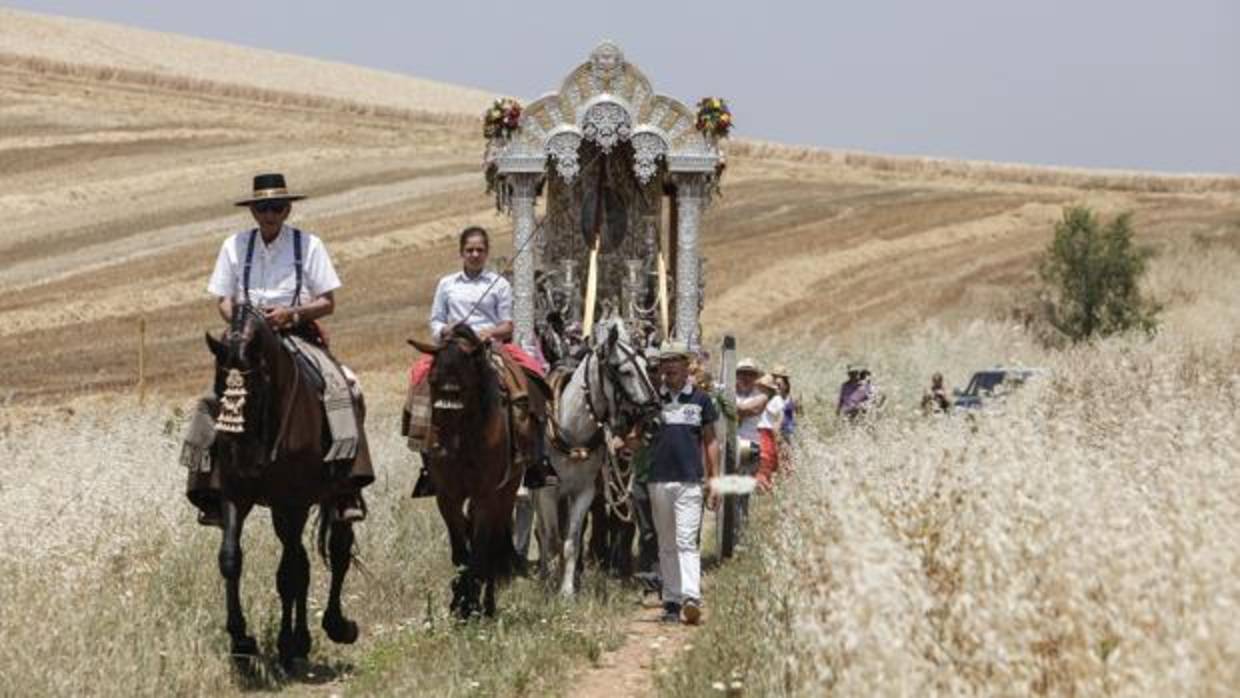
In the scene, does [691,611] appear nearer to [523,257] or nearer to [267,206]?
[267,206]

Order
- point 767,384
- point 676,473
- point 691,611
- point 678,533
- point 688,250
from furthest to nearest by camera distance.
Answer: point 688,250 → point 767,384 → point 676,473 → point 678,533 → point 691,611

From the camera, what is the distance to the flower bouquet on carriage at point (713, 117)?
18.2m

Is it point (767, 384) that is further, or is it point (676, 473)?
point (767, 384)

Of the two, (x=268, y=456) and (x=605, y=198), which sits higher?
(x=605, y=198)

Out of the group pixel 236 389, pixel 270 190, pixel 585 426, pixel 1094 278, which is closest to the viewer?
pixel 236 389

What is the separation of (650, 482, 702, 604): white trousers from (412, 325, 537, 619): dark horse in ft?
3.70

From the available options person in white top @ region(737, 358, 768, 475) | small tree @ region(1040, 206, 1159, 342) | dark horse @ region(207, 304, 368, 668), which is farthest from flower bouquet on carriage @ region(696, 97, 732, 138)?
small tree @ region(1040, 206, 1159, 342)

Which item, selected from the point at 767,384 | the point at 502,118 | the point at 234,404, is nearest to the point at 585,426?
the point at 234,404

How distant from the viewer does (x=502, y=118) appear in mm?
18016

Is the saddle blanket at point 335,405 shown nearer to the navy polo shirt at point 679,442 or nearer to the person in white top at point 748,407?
the navy polo shirt at point 679,442

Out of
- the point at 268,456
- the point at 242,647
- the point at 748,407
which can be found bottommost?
the point at 242,647

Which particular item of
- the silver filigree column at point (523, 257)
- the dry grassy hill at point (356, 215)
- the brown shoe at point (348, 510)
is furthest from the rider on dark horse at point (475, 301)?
the dry grassy hill at point (356, 215)

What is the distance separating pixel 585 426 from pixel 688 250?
18.5 ft

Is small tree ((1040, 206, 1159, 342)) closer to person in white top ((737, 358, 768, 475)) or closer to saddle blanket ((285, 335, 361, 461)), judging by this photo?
person in white top ((737, 358, 768, 475))
